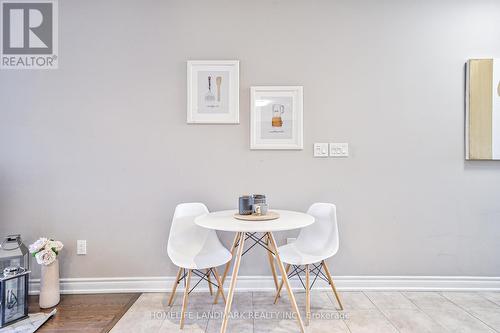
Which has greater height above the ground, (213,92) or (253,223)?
(213,92)

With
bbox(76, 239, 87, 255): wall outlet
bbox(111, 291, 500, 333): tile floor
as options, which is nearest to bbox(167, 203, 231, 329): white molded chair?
bbox(111, 291, 500, 333): tile floor

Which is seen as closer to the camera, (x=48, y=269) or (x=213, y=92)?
(x=48, y=269)

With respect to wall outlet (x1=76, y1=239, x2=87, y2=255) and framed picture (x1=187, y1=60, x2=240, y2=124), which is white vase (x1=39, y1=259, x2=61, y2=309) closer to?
wall outlet (x1=76, y1=239, x2=87, y2=255)

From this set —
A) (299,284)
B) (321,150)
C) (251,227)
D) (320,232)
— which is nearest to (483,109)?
(321,150)

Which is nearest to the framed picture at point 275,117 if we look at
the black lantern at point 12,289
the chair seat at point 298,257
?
the chair seat at point 298,257

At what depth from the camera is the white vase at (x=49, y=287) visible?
2072 millimetres

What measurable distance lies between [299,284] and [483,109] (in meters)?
2.20

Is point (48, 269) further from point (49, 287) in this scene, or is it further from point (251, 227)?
point (251, 227)

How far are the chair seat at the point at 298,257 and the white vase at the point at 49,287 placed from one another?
1812mm

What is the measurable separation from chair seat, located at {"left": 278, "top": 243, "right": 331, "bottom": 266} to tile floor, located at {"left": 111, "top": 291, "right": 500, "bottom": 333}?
42 centimetres

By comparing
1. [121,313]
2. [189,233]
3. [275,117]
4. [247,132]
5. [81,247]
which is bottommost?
[121,313]

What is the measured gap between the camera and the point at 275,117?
2332mm

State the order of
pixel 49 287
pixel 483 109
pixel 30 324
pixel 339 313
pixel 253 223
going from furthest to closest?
1. pixel 483 109
2. pixel 49 287
3. pixel 339 313
4. pixel 30 324
5. pixel 253 223

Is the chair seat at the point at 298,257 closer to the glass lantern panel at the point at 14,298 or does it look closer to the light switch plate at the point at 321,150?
the light switch plate at the point at 321,150
